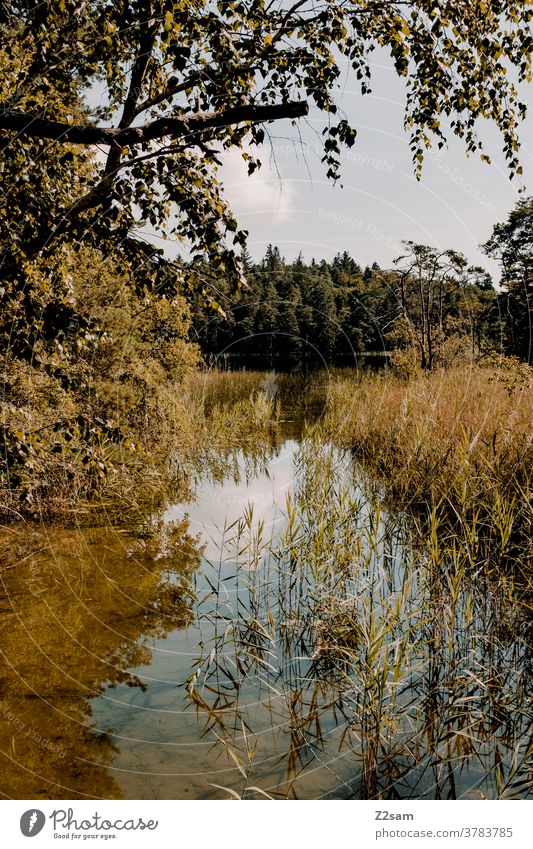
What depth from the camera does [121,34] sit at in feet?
14.3

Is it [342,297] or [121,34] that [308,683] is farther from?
[342,297]

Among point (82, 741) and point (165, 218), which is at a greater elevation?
point (165, 218)

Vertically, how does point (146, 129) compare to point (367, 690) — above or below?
above

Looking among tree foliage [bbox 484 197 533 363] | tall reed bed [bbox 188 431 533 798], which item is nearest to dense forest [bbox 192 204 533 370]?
tree foliage [bbox 484 197 533 363]

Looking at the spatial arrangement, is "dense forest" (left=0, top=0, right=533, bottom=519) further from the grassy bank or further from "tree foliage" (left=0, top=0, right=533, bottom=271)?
the grassy bank

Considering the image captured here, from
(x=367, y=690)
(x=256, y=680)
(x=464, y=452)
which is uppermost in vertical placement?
(x=464, y=452)

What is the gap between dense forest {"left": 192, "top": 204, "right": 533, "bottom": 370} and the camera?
17.3 meters

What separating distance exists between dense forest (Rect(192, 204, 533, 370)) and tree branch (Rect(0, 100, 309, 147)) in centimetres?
104

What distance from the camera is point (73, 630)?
16.0 ft

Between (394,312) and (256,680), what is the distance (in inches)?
1132

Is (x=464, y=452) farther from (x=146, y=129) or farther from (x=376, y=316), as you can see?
(x=376, y=316)

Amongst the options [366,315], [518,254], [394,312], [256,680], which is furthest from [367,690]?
[366,315]

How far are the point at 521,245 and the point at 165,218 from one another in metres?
15.4
